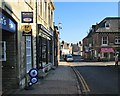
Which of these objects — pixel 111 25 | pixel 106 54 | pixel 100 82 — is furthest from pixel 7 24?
pixel 111 25

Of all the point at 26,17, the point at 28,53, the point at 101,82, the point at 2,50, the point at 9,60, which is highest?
the point at 26,17

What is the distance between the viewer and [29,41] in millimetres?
17812

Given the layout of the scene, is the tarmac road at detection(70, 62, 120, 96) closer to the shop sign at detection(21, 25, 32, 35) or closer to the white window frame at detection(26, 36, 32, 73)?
the white window frame at detection(26, 36, 32, 73)

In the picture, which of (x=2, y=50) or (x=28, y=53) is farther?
(x=28, y=53)

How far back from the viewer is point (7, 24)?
38.7 ft

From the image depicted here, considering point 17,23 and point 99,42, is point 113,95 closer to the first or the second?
point 17,23

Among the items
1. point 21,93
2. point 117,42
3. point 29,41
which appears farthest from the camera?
point 117,42

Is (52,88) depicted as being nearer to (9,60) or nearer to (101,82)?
(9,60)

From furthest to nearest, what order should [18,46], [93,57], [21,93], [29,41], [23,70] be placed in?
1. [93,57]
2. [29,41]
3. [23,70]
4. [18,46]
5. [21,93]

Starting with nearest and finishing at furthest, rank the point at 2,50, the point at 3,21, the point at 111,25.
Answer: the point at 3,21 < the point at 2,50 < the point at 111,25

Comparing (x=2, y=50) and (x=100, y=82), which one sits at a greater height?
(x=2, y=50)

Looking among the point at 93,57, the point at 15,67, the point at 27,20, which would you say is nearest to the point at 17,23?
the point at 27,20

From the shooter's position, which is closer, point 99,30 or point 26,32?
point 26,32

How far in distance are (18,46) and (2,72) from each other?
1.27 meters
